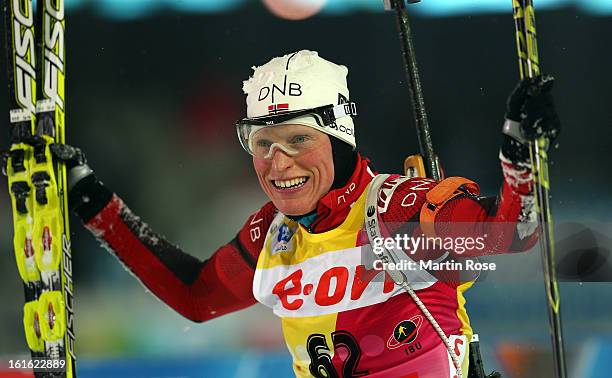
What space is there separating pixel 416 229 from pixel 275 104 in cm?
35

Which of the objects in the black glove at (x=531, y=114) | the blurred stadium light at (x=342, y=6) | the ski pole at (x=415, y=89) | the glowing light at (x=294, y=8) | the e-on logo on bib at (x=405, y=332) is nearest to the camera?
the black glove at (x=531, y=114)

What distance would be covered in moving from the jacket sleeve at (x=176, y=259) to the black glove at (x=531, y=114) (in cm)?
71

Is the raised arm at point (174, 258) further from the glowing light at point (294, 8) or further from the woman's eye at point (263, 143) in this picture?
the glowing light at point (294, 8)

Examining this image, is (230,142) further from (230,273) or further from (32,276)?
(32,276)

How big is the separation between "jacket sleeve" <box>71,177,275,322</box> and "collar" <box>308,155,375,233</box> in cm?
20

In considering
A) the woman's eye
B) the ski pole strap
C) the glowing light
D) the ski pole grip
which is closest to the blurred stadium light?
the glowing light

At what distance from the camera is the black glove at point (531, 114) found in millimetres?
1315

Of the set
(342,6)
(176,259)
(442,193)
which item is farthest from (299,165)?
(342,6)

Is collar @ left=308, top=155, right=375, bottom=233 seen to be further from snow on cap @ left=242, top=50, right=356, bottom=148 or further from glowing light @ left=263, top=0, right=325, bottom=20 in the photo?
glowing light @ left=263, top=0, right=325, bottom=20

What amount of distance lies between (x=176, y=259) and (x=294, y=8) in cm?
65

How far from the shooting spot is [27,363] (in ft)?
6.98

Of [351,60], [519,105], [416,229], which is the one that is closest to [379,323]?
[416,229]

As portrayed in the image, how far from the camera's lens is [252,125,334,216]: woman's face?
172 centimetres

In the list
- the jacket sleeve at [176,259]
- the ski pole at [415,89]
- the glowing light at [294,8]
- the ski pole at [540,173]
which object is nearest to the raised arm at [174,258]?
the jacket sleeve at [176,259]
